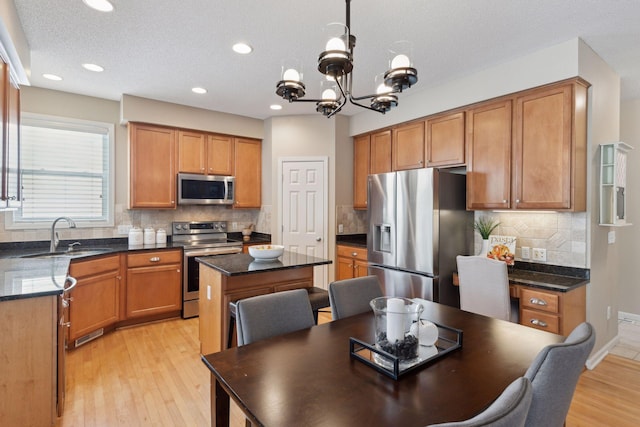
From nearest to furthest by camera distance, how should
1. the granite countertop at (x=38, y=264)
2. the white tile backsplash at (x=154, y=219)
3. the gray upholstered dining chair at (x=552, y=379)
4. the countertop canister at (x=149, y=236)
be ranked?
the gray upholstered dining chair at (x=552, y=379) < the granite countertop at (x=38, y=264) < the white tile backsplash at (x=154, y=219) < the countertop canister at (x=149, y=236)

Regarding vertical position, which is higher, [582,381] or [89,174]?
[89,174]

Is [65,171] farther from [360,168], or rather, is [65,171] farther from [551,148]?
[551,148]

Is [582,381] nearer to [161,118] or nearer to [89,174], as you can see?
[161,118]

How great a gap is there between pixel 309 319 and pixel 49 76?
12.2ft

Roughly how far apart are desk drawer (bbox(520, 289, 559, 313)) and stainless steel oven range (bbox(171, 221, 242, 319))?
129 inches

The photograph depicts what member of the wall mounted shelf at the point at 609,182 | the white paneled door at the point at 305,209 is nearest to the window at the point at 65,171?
the white paneled door at the point at 305,209

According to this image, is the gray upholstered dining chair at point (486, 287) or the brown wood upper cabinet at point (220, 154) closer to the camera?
the gray upholstered dining chair at point (486, 287)

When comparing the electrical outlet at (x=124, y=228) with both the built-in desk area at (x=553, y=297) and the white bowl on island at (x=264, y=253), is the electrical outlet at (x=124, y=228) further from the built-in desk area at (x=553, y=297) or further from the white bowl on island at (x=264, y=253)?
the built-in desk area at (x=553, y=297)

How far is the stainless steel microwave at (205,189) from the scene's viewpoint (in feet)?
14.6

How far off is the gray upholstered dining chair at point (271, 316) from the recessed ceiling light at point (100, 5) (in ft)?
6.98

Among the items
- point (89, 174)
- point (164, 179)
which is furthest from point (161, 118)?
point (89, 174)

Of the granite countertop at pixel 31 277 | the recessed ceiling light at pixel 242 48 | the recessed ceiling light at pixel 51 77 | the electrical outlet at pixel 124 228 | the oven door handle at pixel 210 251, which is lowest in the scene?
the oven door handle at pixel 210 251

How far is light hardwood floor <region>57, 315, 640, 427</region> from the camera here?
2.21 meters

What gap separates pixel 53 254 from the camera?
3447 mm
